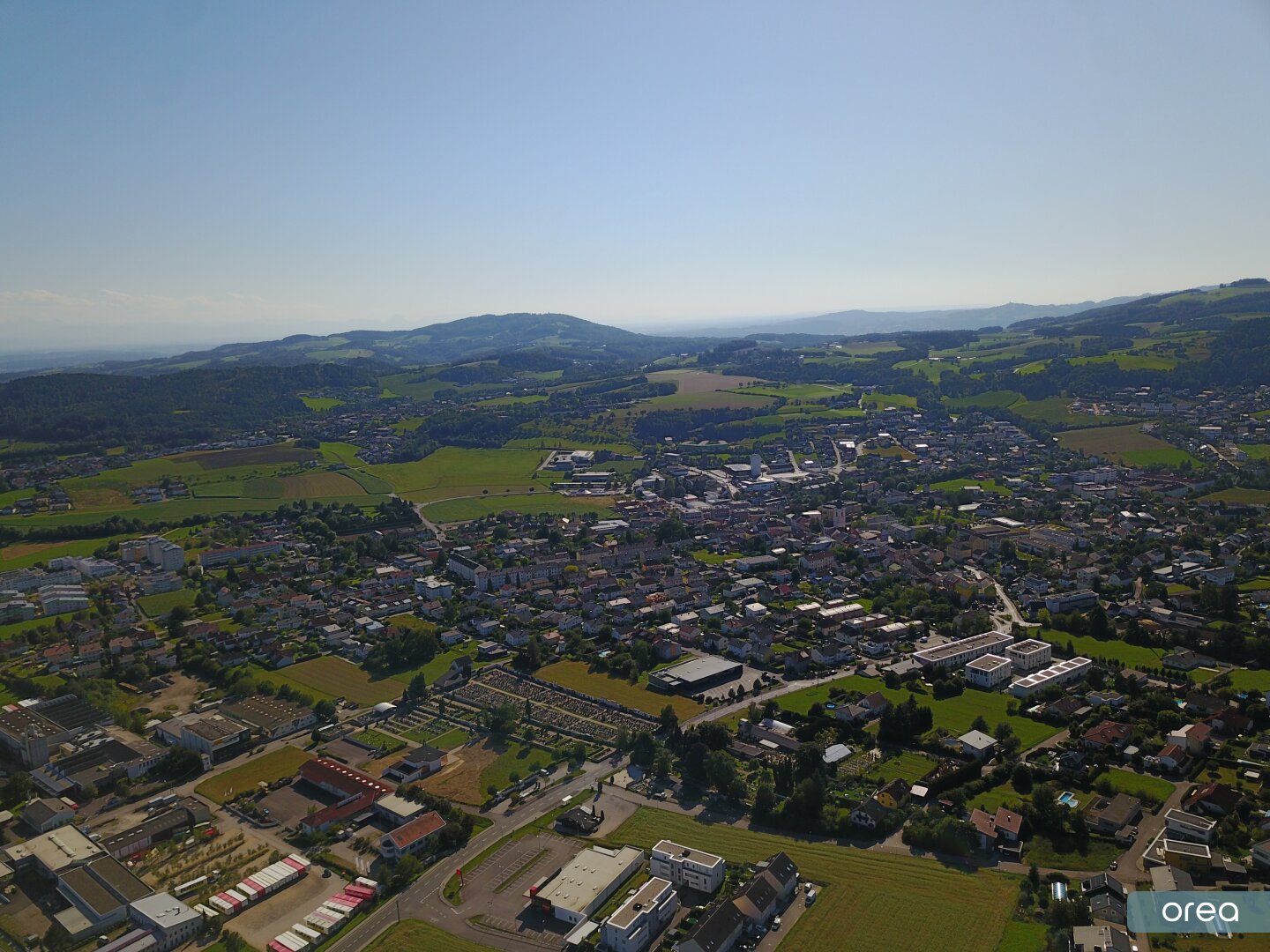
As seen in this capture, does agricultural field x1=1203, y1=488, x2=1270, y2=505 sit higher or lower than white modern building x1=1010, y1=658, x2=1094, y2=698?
higher

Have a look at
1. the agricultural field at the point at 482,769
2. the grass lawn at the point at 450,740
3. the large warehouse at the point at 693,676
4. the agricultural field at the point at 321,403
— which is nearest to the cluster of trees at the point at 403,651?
the grass lawn at the point at 450,740

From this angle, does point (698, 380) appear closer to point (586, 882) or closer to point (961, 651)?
point (961, 651)

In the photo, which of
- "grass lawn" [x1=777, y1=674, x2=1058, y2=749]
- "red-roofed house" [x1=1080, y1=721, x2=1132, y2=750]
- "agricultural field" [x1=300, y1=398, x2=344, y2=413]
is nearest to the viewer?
"red-roofed house" [x1=1080, y1=721, x2=1132, y2=750]

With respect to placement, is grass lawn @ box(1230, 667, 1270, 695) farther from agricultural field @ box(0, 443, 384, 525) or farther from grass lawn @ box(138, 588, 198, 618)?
agricultural field @ box(0, 443, 384, 525)

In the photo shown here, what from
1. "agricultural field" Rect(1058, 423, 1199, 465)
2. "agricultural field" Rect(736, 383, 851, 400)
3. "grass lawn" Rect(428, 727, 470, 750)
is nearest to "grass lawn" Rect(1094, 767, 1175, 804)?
"grass lawn" Rect(428, 727, 470, 750)

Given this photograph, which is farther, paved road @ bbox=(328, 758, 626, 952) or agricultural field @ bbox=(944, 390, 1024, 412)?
agricultural field @ bbox=(944, 390, 1024, 412)

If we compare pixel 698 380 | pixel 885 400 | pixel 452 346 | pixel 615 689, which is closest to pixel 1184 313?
pixel 885 400

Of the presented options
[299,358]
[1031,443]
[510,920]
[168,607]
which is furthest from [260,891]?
[299,358]
